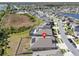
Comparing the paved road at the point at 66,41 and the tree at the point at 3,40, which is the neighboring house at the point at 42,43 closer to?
the paved road at the point at 66,41

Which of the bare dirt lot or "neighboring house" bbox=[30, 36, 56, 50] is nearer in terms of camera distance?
"neighboring house" bbox=[30, 36, 56, 50]

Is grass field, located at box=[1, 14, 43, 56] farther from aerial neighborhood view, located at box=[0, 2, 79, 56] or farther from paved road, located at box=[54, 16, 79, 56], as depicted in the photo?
paved road, located at box=[54, 16, 79, 56]

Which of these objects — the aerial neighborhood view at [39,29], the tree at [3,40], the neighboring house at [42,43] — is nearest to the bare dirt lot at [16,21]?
the aerial neighborhood view at [39,29]

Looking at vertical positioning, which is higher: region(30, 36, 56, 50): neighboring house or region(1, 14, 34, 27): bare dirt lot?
region(1, 14, 34, 27): bare dirt lot

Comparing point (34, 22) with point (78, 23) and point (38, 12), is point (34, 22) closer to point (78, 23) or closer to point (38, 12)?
point (38, 12)

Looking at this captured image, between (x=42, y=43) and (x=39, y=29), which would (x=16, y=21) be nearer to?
(x=39, y=29)

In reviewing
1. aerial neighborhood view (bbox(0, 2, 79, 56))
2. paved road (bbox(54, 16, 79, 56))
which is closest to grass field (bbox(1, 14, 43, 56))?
aerial neighborhood view (bbox(0, 2, 79, 56))

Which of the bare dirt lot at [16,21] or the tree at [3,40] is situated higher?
the bare dirt lot at [16,21]

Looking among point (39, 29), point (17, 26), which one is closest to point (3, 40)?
point (17, 26)
